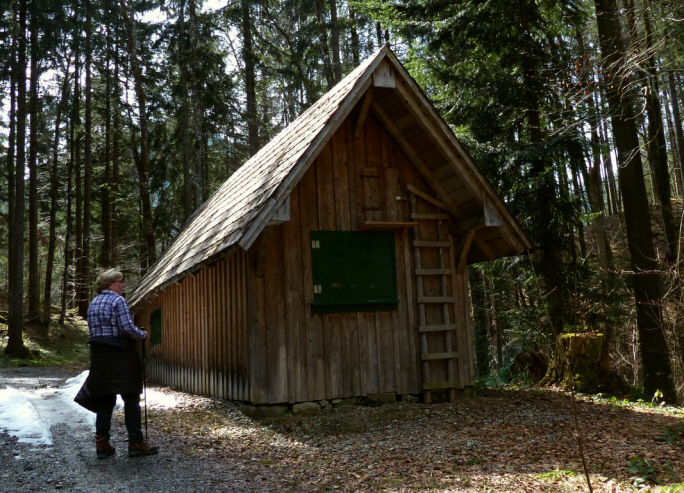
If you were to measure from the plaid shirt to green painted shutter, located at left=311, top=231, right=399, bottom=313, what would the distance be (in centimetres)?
325

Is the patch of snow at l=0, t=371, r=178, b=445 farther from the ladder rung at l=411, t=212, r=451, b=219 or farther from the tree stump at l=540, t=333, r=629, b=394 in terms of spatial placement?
the tree stump at l=540, t=333, r=629, b=394

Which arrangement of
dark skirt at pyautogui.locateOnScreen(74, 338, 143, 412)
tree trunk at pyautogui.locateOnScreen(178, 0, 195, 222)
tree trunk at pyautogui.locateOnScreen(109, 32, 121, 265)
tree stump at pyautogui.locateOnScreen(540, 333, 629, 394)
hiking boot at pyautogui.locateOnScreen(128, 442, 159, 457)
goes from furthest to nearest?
tree trunk at pyautogui.locateOnScreen(109, 32, 121, 265) → tree trunk at pyautogui.locateOnScreen(178, 0, 195, 222) → tree stump at pyautogui.locateOnScreen(540, 333, 629, 394) → hiking boot at pyautogui.locateOnScreen(128, 442, 159, 457) → dark skirt at pyautogui.locateOnScreen(74, 338, 143, 412)

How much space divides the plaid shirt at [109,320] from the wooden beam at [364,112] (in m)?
4.82

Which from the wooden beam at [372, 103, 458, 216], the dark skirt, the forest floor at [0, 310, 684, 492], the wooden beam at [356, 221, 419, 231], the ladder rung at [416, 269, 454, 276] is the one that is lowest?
the forest floor at [0, 310, 684, 492]

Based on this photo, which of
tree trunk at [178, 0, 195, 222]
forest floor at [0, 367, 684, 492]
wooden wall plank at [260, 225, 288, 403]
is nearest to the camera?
forest floor at [0, 367, 684, 492]

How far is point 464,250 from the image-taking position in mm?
9500

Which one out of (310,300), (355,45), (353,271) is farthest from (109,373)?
(355,45)

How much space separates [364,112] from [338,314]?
3.17 metres

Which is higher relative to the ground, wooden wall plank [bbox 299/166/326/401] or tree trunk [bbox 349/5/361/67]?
tree trunk [bbox 349/5/361/67]

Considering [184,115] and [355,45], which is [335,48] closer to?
[355,45]

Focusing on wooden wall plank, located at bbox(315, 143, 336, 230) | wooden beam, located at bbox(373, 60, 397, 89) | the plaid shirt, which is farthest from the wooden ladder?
the plaid shirt

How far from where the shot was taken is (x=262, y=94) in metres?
26.9

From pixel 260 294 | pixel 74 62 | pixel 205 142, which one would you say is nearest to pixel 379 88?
pixel 260 294

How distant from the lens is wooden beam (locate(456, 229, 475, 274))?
941cm
